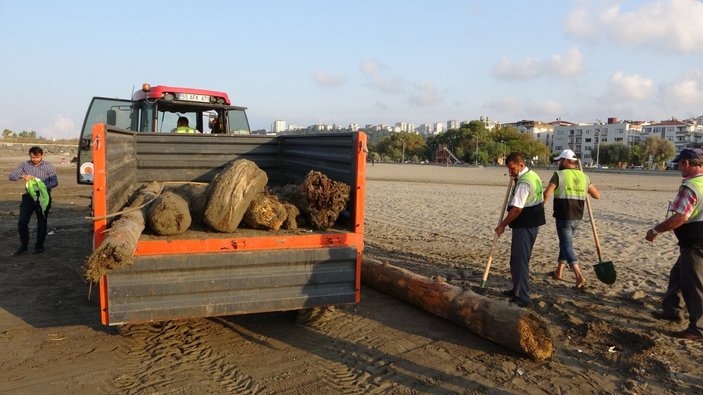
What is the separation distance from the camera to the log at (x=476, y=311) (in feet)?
13.4

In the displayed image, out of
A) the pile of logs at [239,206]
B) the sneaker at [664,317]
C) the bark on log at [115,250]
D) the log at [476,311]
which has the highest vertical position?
the pile of logs at [239,206]

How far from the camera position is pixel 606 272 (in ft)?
19.7

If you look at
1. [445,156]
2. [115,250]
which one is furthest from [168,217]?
[445,156]

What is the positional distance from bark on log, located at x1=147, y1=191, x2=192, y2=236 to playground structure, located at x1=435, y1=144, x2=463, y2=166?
289 feet

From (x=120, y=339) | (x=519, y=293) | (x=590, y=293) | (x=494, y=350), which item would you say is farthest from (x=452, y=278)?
(x=120, y=339)

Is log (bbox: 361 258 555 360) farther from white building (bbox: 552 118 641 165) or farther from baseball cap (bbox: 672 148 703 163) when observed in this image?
white building (bbox: 552 118 641 165)

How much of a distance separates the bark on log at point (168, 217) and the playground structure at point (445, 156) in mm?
87966

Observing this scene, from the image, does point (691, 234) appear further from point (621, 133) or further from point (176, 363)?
point (621, 133)

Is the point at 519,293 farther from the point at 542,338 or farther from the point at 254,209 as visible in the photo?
the point at 254,209

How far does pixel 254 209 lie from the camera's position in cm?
442

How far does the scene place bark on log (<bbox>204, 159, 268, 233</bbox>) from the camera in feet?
13.8

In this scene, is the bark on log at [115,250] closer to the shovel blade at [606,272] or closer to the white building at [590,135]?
the shovel blade at [606,272]

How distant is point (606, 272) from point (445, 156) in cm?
9054

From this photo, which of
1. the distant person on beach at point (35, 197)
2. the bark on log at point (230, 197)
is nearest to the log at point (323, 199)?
the bark on log at point (230, 197)
